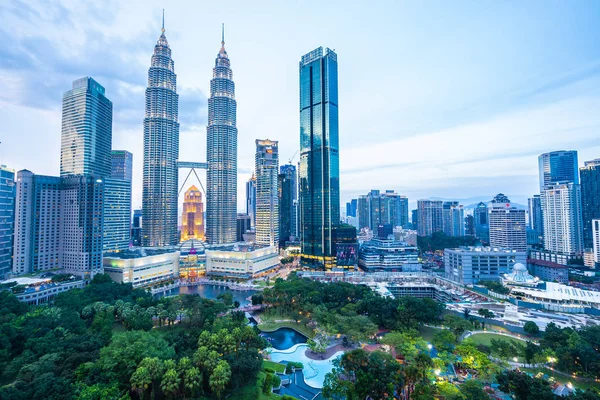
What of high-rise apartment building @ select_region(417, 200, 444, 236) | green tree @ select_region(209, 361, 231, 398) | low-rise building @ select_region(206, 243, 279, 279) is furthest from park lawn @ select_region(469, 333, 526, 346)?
high-rise apartment building @ select_region(417, 200, 444, 236)

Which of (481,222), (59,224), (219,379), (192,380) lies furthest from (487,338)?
(481,222)

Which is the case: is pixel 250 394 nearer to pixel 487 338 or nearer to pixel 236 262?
pixel 487 338

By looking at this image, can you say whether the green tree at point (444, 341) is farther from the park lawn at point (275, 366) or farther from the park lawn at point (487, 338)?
the park lawn at point (275, 366)

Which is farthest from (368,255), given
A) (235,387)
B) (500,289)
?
(235,387)

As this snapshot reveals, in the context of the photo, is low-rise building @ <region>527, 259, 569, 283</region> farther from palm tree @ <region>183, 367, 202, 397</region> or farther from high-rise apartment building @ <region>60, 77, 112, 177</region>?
high-rise apartment building @ <region>60, 77, 112, 177</region>

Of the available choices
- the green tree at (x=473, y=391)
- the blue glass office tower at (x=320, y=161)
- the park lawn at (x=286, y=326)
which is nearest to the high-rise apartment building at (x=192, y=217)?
the blue glass office tower at (x=320, y=161)
